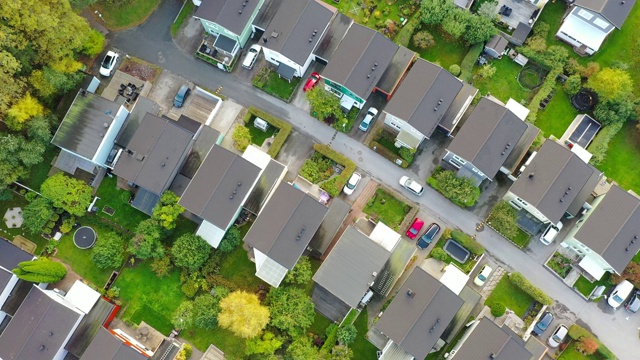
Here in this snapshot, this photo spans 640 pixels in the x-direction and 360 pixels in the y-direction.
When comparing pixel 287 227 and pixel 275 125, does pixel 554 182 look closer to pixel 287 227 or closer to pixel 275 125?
pixel 287 227

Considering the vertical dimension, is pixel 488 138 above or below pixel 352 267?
above

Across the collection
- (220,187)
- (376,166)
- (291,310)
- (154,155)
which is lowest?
(291,310)

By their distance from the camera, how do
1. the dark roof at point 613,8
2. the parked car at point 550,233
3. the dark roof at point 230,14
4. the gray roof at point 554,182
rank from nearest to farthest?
the gray roof at point 554,182 → the parked car at point 550,233 → the dark roof at point 613,8 → the dark roof at point 230,14

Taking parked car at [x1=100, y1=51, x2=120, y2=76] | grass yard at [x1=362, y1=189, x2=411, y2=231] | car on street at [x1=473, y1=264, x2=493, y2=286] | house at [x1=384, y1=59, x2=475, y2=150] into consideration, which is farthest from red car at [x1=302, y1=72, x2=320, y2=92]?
car on street at [x1=473, y1=264, x2=493, y2=286]

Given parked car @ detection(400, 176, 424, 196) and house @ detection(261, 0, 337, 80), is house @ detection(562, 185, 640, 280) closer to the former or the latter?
parked car @ detection(400, 176, 424, 196)

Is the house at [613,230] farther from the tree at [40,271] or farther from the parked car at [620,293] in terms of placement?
the tree at [40,271]

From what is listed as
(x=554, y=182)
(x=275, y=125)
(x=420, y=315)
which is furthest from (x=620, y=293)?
(x=275, y=125)

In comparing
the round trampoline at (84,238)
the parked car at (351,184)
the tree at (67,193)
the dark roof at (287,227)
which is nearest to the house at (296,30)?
the parked car at (351,184)
